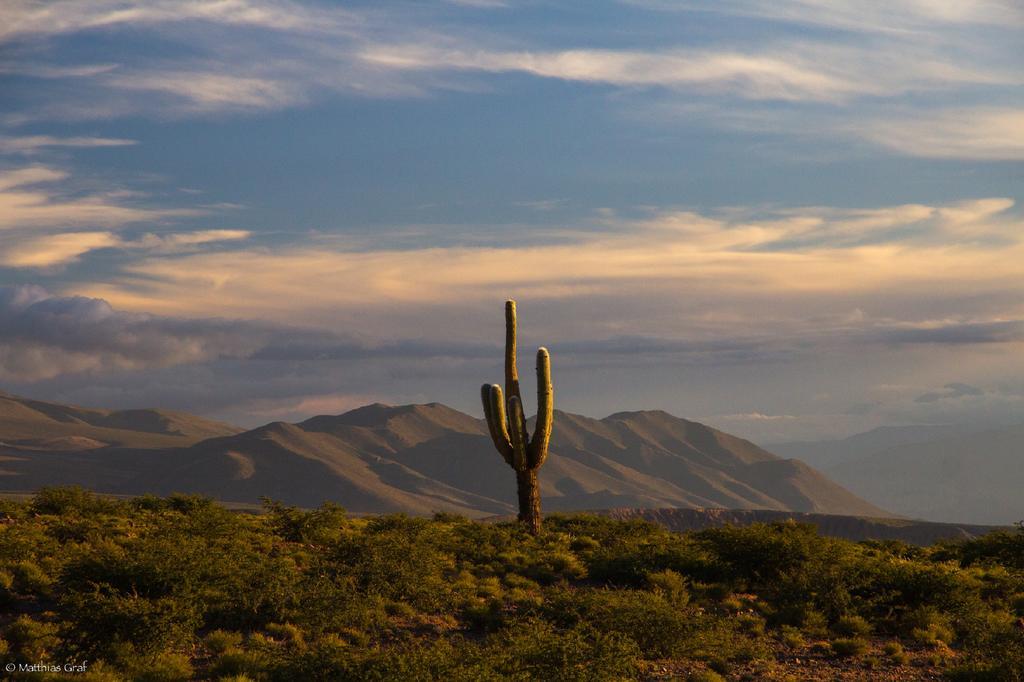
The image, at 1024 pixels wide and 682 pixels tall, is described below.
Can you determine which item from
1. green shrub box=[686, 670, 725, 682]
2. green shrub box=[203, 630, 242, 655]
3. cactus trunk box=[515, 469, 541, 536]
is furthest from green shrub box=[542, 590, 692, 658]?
cactus trunk box=[515, 469, 541, 536]

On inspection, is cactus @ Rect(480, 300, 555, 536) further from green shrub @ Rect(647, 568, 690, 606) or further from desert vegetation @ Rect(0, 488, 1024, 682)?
green shrub @ Rect(647, 568, 690, 606)

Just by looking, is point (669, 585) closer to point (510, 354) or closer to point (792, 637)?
point (792, 637)

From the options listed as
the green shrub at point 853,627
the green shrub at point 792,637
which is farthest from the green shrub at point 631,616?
the green shrub at point 853,627

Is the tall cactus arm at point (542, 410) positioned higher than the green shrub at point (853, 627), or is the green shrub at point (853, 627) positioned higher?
the tall cactus arm at point (542, 410)

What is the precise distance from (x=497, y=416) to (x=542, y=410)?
2000 millimetres

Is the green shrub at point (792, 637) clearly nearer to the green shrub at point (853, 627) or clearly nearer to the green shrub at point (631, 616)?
the green shrub at point (853, 627)

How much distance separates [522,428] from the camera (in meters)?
36.4

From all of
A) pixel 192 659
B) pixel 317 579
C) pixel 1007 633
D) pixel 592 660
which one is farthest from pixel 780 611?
pixel 192 659

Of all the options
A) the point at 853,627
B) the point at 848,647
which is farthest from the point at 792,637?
the point at 853,627

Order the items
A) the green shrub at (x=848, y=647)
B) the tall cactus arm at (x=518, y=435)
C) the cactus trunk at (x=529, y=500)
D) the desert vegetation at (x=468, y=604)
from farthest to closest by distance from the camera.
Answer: the cactus trunk at (x=529, y=500), the tall cactus arm at (x=518, y=435), the green shrub at (x=848, y=647), the desert vegetation at (x=468, y=604)

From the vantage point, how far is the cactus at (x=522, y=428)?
36.5m

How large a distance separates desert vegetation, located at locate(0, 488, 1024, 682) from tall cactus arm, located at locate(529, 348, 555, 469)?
12.6ft

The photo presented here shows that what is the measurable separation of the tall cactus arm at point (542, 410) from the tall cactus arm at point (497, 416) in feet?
3.08

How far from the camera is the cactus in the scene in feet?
120
